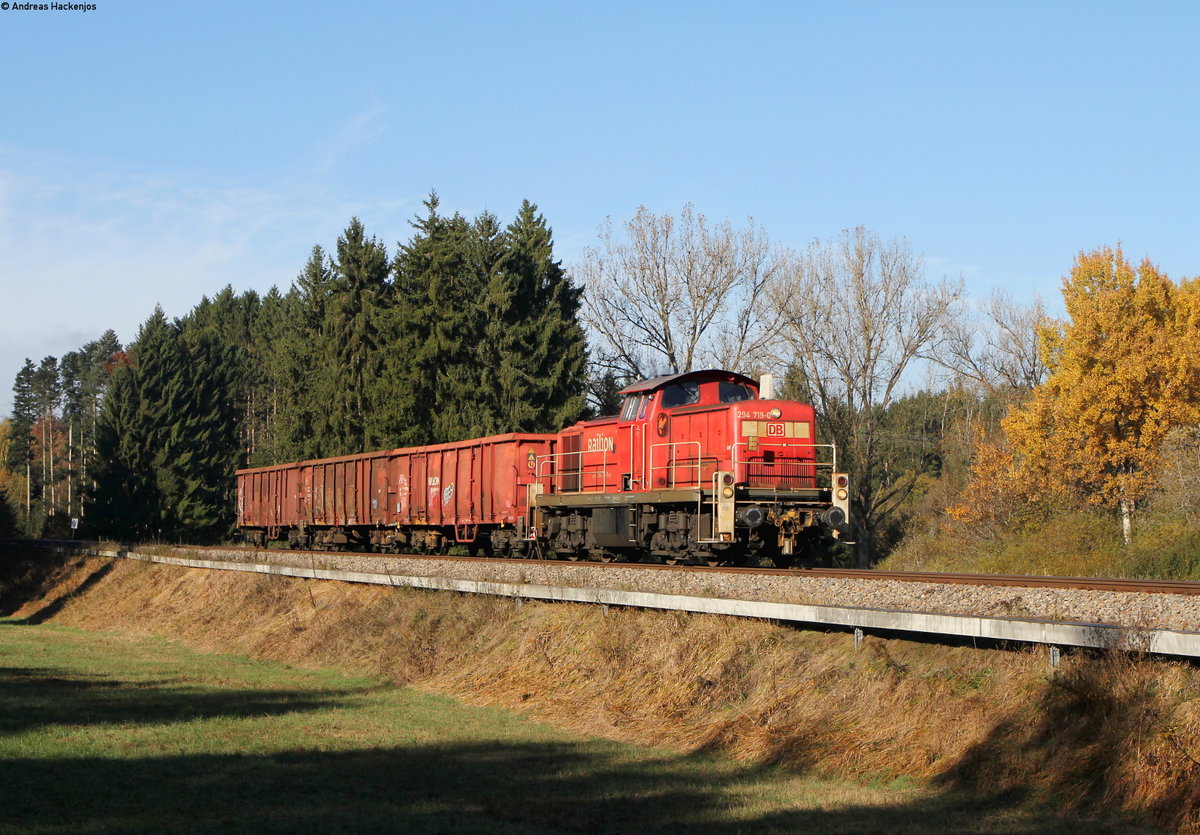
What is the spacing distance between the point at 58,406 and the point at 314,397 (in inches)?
3604

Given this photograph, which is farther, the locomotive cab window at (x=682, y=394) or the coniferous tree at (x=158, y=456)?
the coniferous tree at (x=158, y=456)

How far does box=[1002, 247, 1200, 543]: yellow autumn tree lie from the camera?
38.8 meters

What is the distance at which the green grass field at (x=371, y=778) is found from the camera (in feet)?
29.2

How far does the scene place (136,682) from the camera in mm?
17891

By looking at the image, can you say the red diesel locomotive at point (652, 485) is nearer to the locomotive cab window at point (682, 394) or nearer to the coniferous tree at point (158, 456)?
the locomotive cab window at point (682, 394)

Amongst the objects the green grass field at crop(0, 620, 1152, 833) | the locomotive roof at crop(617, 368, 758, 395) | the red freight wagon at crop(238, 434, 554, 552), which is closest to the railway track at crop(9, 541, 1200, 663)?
the green grass field at crop(0, 620, 1152, 833)

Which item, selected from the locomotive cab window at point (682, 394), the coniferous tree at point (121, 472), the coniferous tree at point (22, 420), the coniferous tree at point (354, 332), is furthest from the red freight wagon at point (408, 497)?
the coniferous tree at point (22, 420)

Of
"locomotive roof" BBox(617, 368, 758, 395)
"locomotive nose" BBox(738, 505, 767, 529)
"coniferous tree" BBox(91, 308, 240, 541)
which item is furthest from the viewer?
"coniferous tree" BBox(91, 308, 240, 541)

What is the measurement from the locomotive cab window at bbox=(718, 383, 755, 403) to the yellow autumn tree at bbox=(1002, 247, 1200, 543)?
1917 centimetres

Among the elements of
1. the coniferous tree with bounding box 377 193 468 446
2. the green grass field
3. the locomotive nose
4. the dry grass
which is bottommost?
the green grass field

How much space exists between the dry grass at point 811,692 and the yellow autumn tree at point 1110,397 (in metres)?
26.1

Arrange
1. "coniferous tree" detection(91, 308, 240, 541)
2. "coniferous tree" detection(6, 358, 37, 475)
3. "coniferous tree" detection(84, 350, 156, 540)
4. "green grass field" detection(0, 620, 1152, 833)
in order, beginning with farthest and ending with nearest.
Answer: "coniferous tree" detection(6, 358, 37, 475) < "coniferous tree" detection(91, 308, 240, 541) < "coniferous tree" detection(84, 350, 156, 540) < "green grass field" detection(0, 620, 1152, 833)

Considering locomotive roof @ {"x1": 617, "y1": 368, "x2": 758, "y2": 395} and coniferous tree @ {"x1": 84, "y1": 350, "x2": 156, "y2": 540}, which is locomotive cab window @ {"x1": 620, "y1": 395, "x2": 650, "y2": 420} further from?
coniferous tree @ {"x1": 84, "y1": 350, "x2": 156, "y2": 540}

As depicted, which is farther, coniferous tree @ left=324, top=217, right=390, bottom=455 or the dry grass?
coniferous tree @ left=324, top=217, right=390, bottom=455
